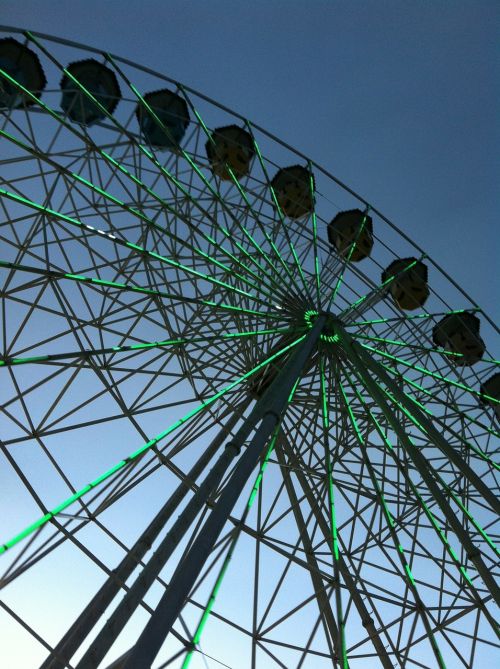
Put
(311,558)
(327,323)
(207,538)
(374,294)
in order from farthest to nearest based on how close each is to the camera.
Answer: (374,294)
(311,558)
(327,323)
(207,538)

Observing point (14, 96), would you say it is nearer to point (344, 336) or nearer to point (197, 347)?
point (197, 347)

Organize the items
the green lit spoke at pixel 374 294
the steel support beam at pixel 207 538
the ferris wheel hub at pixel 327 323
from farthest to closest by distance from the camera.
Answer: the green lit spoke at pixel 374 294
the ferris wheel hub at pixel 327 323
the steel support beam at pixel 207 538

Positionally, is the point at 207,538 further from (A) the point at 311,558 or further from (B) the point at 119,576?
(A) the point at 311,558

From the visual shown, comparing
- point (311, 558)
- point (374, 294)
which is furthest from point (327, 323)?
point (311, 558)

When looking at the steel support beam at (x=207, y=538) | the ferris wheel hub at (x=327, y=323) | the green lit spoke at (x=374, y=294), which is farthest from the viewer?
the green lit spoke at (x=374, y=294)


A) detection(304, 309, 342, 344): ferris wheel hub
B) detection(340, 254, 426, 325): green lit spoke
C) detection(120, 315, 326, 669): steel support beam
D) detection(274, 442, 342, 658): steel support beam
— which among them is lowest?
detection(120, 315, 326, 669): steel support beam

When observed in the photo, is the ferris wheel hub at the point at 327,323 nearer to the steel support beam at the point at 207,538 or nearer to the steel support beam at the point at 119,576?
the steel support beam at the point at 207,538

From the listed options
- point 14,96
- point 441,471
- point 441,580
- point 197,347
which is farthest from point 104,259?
point 441,580

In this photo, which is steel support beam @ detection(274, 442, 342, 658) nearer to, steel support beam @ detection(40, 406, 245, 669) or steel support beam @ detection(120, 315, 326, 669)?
steel support beam @ detection(40, 406, 245, 669)

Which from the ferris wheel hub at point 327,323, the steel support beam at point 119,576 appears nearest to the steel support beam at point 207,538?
the ferris wheel hub at point 327,323

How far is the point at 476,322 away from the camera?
2255 centimetres

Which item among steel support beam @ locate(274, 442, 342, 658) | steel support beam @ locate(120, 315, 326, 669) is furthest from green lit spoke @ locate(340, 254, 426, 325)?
steel support beam @ locate(120, 315, 326, 669)

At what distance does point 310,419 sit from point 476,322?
29.7ft

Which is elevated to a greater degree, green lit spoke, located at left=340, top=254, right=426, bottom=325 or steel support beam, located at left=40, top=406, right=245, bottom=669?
green lit spoke, located at left=340, top=254, right=426, bottom=325
